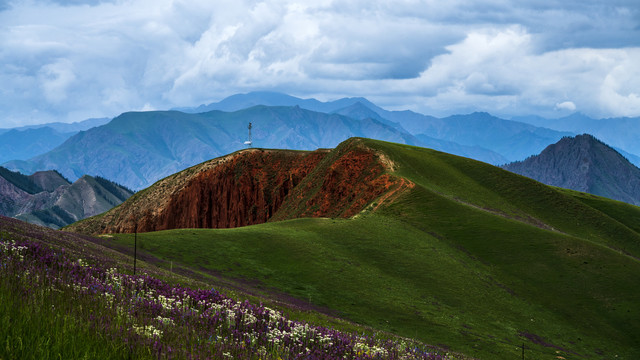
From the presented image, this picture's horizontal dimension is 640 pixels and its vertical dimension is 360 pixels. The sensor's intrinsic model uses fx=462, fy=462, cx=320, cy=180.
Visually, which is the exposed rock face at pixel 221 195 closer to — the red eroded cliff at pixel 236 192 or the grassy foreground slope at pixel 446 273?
the red eroded cliff at pixel 236 192

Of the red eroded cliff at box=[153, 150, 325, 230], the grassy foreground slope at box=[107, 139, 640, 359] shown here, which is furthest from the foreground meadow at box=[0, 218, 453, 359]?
the red eroded cliff at box=[153, 150, 325, 230]

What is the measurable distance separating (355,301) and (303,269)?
277 inches

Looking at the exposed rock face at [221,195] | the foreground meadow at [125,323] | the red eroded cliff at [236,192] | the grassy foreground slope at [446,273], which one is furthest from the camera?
the red eroded cliff at [236,192]

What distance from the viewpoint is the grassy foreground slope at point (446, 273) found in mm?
36812

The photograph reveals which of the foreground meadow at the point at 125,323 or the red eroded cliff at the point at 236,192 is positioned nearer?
the foreground meadow at the point at 125,323

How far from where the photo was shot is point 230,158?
12544 centimetres

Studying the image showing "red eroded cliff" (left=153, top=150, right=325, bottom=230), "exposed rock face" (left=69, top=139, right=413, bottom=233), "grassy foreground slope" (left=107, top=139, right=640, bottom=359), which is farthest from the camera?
"red eroded cliff" (left=153, top=150, right=325, bottom=230)

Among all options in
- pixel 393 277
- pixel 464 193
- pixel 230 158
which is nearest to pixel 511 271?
pixel 393 277

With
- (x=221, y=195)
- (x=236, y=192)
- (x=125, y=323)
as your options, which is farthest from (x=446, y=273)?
(x=221, y=195)

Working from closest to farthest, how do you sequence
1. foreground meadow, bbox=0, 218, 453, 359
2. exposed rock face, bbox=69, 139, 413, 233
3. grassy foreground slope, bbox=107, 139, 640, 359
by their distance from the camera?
foreground meadow, bbox=0, 218, 453, 359
grassy foreground slope, bbox=107, 139, 640, 359
exposed rock face, bbox=69, 139, 413, 233

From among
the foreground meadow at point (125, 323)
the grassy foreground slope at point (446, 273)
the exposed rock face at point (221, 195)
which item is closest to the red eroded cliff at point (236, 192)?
the exposed rock face at point (221, 195)

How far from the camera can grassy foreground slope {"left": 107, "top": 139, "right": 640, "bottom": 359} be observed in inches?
1449

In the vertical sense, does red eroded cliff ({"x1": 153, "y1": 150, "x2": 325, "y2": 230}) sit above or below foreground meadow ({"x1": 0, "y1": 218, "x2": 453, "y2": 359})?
above

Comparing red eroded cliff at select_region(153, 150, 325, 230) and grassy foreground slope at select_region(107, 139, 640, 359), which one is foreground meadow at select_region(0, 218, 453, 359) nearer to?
grassy foreground slope at select_region(107, 139, 640, 359)
